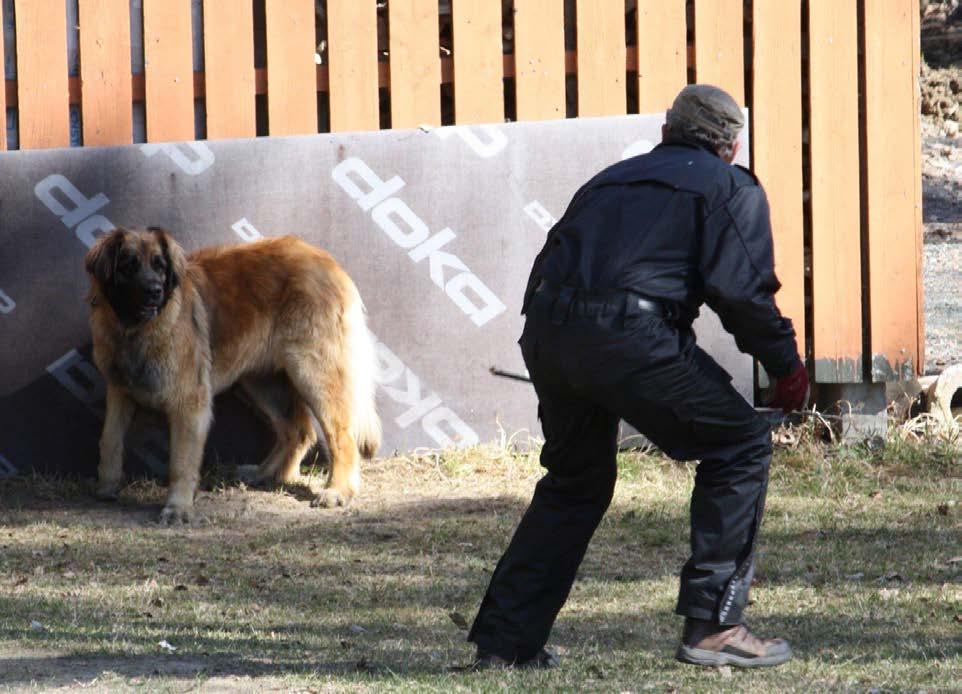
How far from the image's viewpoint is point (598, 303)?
13.7 ft

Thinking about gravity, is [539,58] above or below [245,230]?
above

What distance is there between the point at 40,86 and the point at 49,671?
4.69 metres

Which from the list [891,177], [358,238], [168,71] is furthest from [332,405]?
[891,177]

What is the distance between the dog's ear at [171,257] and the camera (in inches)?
292

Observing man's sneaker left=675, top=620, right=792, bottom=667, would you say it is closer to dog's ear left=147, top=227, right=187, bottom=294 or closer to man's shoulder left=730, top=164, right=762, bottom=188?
man's shoulder left=730, top=164, right=762, bottom=188

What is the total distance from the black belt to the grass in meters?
1.12

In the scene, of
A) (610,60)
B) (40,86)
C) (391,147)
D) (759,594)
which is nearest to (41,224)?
(40,86)

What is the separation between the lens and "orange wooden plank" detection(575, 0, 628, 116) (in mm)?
8547

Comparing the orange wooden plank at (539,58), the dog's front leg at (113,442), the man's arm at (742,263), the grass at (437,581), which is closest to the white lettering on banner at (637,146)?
the orange wooden plank at (539,58)

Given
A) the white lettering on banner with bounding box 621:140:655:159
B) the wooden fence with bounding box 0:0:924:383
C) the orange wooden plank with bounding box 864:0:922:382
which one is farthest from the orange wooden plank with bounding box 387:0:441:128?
the orange wooden plank with bounding box 864:0:922:382

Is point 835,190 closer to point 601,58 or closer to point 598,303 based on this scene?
Result: point 601,58

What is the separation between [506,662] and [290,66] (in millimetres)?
4907

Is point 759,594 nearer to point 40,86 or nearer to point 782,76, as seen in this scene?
point 782,76

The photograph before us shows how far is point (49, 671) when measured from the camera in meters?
4.63
